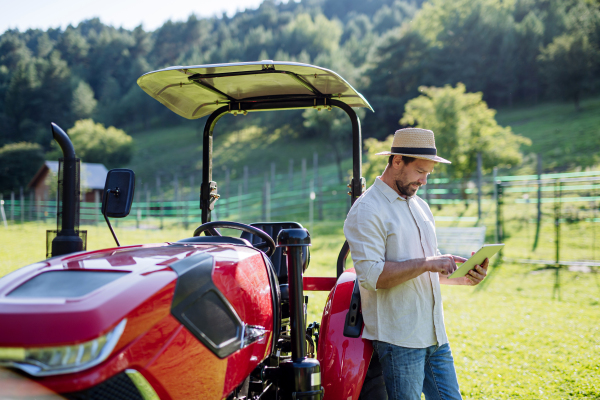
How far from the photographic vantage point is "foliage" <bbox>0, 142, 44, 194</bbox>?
44.4 meters

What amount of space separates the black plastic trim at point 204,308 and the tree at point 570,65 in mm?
39194

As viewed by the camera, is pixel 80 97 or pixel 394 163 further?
pixel 80 97

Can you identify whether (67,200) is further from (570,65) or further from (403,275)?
(570,65)

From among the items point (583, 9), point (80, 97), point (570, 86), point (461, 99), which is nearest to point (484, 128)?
point (461, 99)

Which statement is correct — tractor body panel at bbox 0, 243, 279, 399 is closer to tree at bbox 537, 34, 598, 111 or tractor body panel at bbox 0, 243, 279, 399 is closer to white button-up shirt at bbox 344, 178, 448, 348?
white button-up shirt at bbox 344, 178, 448, 348

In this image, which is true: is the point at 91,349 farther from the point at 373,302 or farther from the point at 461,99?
the point at 461,99

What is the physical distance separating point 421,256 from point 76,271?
1.50 m

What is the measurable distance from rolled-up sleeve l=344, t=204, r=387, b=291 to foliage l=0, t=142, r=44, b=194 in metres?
48.3

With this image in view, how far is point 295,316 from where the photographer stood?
73.9 inches

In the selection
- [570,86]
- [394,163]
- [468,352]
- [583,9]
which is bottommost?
[468,352]

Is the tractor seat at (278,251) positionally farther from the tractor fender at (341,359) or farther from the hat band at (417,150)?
the hat band at (417,150)

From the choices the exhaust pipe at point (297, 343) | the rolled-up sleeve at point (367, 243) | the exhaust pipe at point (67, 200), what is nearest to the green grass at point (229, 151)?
the exhaust pipe at point (67, 200)

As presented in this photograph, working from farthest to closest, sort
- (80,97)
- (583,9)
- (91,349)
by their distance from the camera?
(80,97), (583,9), (91,349)

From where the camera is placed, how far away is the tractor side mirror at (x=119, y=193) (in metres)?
2.21
